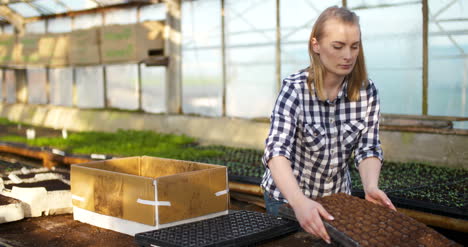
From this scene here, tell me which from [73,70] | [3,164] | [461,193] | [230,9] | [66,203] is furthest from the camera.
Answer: [73,70]

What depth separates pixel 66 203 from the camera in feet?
7.52

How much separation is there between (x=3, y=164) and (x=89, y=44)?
5.93 m

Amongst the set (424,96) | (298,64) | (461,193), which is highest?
(298,64)

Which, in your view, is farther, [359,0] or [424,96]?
[359,0]

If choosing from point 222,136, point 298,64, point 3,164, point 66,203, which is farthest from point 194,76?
point 66,203

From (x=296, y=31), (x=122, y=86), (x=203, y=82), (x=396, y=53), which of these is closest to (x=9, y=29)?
(x=122, y=86)

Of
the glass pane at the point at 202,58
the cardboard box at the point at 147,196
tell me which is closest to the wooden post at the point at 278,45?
the glass pane at the point at 202,58

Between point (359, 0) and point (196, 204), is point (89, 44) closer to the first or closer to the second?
point (359, 0)

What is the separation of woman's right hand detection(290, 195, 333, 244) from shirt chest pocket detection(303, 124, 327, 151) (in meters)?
0.31

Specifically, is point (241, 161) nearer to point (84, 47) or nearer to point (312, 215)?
point (312, 215)

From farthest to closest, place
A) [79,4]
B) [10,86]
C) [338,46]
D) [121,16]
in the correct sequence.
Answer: [10,86] < [79,4] < [121,16] < [338,46]

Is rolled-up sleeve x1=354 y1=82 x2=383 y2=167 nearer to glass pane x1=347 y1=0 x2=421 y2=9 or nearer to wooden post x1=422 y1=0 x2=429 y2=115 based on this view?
wooden post x1=422 y1=0 x2=429 y2=115

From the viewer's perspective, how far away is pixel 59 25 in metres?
10.6

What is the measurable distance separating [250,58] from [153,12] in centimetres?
250
